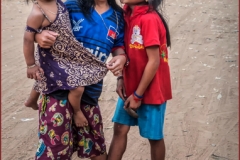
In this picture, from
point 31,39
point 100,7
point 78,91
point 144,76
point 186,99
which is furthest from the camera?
point 186,99

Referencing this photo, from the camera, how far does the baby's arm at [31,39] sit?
229 centimetres

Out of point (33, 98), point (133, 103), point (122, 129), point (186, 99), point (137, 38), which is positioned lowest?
point (186, 99)

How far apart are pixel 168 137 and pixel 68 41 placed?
6.96 ft

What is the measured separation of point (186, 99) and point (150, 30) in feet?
8.60

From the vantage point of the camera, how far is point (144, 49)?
2.69 meters

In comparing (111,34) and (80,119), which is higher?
(111,34)

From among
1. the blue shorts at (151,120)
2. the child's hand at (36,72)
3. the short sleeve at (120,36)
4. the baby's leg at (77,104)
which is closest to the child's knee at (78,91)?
the baby's leg at (77,104)

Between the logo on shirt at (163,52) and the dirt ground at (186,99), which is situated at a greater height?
the logo on shirt at (163,52)

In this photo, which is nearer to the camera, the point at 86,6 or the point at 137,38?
the point at 86,6

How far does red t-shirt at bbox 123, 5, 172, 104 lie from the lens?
2.62 meters

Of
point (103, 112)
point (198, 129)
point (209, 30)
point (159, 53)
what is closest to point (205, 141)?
point (198, 129)

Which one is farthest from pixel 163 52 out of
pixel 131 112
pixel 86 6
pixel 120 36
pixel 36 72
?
pixel 36 72

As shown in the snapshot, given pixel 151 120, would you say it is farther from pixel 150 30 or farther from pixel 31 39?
pixel 31 39

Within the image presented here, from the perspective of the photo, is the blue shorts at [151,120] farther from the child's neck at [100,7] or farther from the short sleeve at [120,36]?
the child's neck at [100,7]
